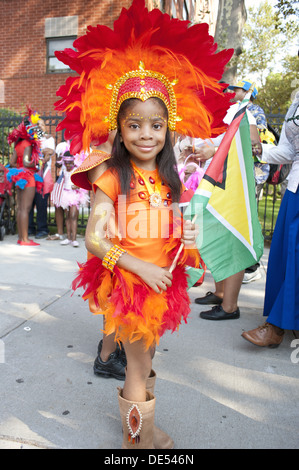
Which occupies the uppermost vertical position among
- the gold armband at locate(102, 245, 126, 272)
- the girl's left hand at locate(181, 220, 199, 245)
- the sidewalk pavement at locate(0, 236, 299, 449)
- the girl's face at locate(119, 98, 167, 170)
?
the girl's face at locate(119, 98, 167, 170)

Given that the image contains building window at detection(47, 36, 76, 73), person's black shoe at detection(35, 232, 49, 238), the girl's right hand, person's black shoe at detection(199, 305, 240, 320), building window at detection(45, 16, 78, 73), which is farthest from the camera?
building window at detection(47, 36, 76, 73)

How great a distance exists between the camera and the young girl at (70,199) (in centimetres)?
716

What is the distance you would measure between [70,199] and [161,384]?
493 cm

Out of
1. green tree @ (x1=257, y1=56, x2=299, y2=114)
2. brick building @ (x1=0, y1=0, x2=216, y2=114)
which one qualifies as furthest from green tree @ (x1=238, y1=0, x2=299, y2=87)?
brick building @ (x1=0, y1=0, x2=216, y2=114)

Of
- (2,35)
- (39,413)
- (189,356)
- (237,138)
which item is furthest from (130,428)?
(2,35)

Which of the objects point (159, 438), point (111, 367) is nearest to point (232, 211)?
point (111, 367)

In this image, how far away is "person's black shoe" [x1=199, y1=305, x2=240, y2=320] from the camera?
3896mm

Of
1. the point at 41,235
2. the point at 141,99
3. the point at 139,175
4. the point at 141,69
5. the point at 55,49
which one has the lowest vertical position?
the point at 41,235

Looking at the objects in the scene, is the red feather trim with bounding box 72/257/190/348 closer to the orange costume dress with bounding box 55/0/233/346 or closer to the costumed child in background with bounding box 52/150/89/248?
the orange costume dress with bounding box 55/0/233/346

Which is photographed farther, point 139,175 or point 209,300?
point 209,300

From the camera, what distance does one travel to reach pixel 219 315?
3.90m

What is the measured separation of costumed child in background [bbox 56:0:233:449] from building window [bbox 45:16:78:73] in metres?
11.0

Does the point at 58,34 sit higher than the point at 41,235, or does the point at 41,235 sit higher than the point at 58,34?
the point at 58,34

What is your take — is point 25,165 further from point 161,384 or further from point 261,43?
point 261,43
